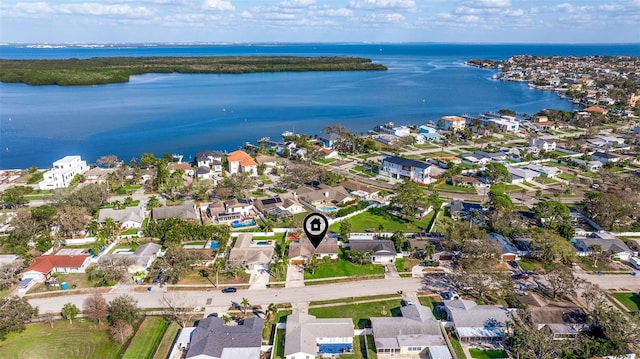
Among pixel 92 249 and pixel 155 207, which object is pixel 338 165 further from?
pixel 92 249

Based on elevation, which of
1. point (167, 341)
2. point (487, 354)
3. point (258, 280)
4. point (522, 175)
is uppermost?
point (522, 175)

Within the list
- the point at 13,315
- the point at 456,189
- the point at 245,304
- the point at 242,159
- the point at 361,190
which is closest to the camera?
the point at 13,315

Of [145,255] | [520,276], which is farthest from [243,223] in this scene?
[520,276]

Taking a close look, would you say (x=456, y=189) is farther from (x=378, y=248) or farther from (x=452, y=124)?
(x=452, y=124)

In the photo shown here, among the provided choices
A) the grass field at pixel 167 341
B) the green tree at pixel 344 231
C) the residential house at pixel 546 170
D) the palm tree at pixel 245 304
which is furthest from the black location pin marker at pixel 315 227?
the residential house at pixel 546 170

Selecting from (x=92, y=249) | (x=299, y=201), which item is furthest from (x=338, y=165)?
(x=92, y=249)
